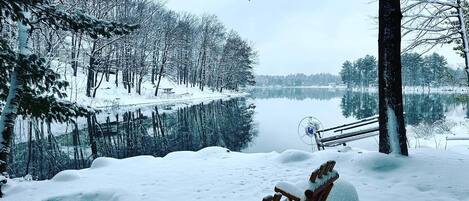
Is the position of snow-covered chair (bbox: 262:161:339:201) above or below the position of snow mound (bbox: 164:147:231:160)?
above

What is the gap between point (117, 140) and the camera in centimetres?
1919

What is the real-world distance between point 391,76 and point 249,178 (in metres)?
3.82

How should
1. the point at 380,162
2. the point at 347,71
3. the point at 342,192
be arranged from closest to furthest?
the point at 342,192 → the point at 380,162 → the point at 347,71

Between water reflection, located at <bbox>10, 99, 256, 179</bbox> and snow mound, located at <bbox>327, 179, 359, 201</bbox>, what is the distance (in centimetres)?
790

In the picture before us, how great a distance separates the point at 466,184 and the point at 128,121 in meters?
23.6

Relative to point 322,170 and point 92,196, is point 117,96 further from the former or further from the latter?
point 322,170

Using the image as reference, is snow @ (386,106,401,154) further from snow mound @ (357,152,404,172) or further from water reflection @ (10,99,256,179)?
water reflection @ (10,99,256,179)

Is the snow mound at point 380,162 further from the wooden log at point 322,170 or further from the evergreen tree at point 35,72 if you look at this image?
the evergreen tree at point 35,72

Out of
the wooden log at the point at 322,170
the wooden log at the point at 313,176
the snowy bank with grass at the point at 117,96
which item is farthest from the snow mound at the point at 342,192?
the snowy bank with grass at the point at 117,96

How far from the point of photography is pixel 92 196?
6516mm

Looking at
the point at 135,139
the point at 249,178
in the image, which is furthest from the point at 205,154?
the point at 135,139

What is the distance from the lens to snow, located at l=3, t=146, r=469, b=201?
6242mm

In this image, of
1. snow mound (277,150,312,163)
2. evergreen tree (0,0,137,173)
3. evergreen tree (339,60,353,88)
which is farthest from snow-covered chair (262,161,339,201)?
evergreen tree (339,60,353,88)

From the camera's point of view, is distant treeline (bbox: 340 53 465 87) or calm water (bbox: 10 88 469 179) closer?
calm water (bbox: 10 88 469 179)
